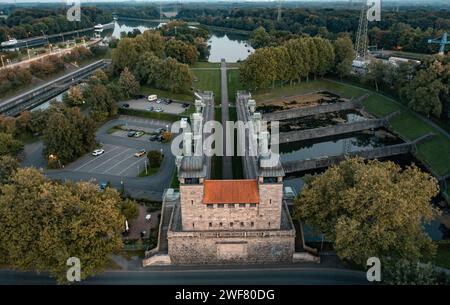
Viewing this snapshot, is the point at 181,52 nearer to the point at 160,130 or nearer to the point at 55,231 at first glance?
the point at 160,130

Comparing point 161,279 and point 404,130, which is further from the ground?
point 404,130

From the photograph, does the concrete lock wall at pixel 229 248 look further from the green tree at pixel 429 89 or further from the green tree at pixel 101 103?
Answer: the green tree at pixel 429 89

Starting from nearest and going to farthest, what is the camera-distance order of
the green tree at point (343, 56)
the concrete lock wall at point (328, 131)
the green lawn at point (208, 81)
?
the concrete lock wall at point (328, 131), the green lawn at point (208, 81), the green tree at point (343, 56)

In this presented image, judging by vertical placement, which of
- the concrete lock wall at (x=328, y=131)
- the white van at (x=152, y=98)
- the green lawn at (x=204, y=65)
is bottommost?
Answer: the concrete lock wall at (x=328, y=131)

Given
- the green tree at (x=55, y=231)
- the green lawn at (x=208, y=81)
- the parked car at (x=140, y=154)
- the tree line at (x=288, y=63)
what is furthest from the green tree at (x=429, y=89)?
the green tree at (x=55, y=231)

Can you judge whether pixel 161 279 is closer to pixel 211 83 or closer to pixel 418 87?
pixel 418 87

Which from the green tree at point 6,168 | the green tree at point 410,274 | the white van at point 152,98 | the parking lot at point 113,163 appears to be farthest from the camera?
the white van at point 152,98

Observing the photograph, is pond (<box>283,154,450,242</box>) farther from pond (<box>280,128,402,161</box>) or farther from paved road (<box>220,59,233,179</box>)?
paved road (<box>220,59,233,179</box>)

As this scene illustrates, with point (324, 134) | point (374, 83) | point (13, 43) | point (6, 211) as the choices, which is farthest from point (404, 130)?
point (13, 43)
